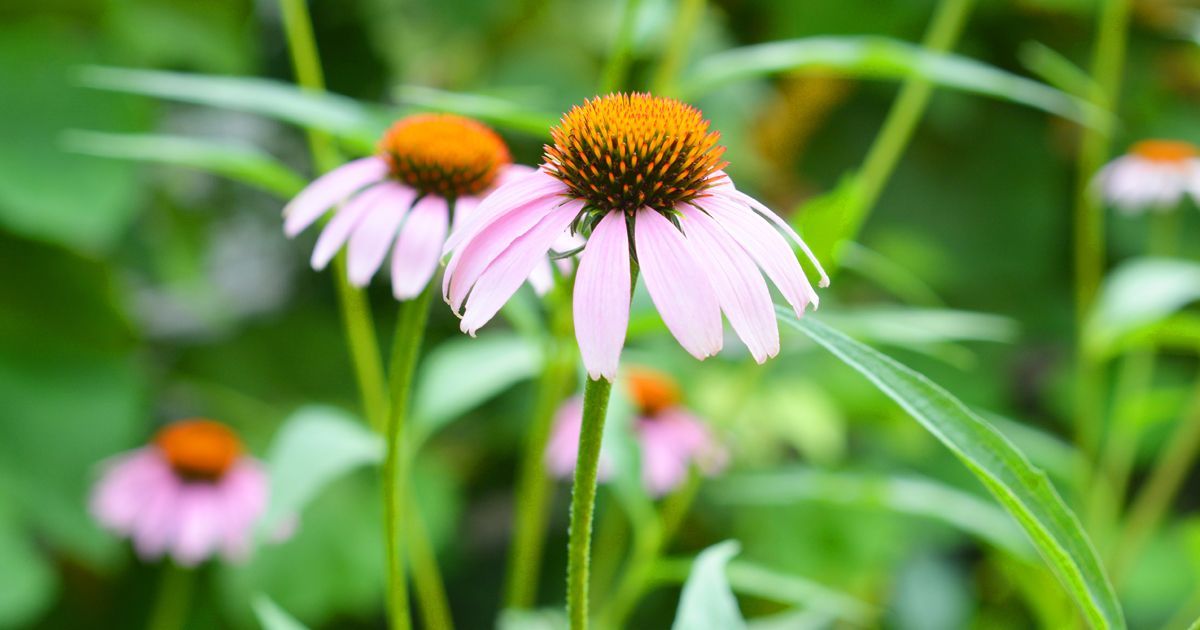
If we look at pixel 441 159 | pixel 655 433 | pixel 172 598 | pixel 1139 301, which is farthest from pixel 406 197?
pixel 172 598

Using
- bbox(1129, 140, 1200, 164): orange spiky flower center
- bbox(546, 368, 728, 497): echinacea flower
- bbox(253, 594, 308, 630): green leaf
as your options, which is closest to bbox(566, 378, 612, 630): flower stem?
bbox(253, 594, 308, 630): green leaf

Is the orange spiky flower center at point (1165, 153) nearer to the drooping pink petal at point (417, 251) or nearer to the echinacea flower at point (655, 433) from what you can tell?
the echinacea flower at point (655, 433)

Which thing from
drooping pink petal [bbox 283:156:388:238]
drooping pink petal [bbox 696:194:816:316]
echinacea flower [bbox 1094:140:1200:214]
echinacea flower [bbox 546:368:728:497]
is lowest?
drooping pink petal [bbox 696:194:816:316]

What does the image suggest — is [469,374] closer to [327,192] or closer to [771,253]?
[327,192]

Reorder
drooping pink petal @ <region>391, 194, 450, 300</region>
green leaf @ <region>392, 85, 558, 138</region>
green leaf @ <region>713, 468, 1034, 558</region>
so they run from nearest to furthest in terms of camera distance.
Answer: drooping pink petal @ <region>391, 194, 450, 300</region> < green leaf @ <region>392, 85, 558, 138</region> < green leaf @ <region>713, 468, 1034, 558</region>

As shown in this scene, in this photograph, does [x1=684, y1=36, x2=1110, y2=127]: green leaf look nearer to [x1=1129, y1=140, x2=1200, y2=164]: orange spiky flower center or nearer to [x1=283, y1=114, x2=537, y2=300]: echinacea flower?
[x1=283, y1=114, x2=537, y2=300]: echinacea flower

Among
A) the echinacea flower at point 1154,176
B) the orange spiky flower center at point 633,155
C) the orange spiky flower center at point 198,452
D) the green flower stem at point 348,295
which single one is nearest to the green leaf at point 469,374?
the green flower stem at point 348,295

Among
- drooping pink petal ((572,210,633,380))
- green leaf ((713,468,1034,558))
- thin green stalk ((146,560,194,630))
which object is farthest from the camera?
thin green stalk ((146,560,194,630))
